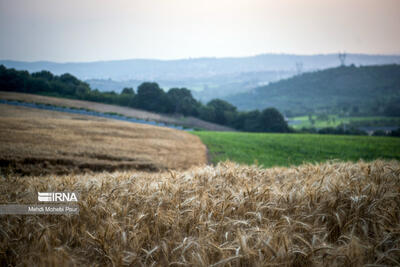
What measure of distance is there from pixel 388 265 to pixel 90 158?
16546 mm

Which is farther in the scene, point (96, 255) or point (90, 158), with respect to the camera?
point (90, 158)

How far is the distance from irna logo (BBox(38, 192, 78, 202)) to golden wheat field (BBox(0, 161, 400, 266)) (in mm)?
114

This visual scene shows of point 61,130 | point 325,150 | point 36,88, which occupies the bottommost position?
point 325,150

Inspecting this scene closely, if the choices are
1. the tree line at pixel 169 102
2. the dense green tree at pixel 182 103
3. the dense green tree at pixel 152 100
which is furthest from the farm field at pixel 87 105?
the dense green tree at pixel 152 100

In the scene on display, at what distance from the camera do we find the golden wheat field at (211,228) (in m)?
1.75

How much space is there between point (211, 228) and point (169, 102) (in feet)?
216

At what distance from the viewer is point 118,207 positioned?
8.61ft

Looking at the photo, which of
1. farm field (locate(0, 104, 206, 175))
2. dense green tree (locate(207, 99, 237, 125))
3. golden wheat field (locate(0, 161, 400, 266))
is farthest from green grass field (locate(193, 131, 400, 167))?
dense green tree (locate(207, 99, 237, 125))

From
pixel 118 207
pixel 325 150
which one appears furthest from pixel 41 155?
pixel 325 150

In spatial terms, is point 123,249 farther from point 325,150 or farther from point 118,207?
point 325,150

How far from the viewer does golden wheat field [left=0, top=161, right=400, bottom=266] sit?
5.74 feet

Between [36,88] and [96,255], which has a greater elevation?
[36,88]

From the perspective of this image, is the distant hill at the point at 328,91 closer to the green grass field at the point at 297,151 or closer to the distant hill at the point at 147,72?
the distant hill at the point at 147,72

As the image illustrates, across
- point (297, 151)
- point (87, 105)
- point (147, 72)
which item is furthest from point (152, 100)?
point (147, 72)
